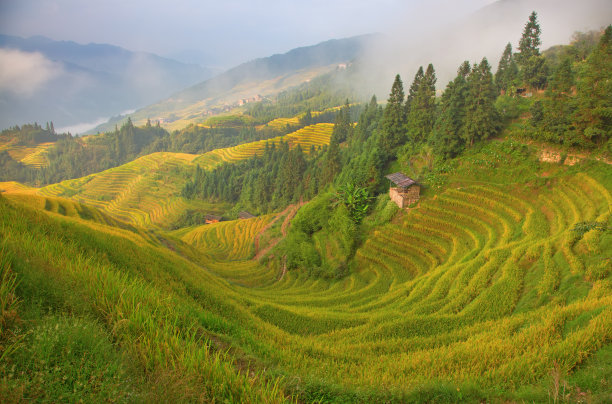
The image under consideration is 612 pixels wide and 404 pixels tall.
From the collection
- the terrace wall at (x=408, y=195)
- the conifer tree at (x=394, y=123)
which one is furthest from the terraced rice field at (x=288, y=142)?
the terrace wall at (x=408, y=195)

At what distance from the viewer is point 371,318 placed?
31.2 feet

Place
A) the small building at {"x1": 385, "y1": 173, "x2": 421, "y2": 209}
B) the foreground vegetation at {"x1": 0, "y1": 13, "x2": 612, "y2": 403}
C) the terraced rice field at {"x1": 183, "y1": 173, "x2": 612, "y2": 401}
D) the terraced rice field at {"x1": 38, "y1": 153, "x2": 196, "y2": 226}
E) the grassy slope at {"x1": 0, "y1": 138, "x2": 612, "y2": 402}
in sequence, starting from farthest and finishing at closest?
the terraced rice field at {"x1": 38, "y1": 153, "x2": 196, "y2": 226} → the small building at {"x1": 385, "y1": 173, "x2": 421, "y2": 209} → the terraced rice field at {"x1": 183, "y1": 173, "x2": 612, "y2": 401} → the grassy slope at {"x1": 0, "y1": 138, "x2": 612, "y2": 402} → the foreground vegetation at {"x1": 0, "y1": 13, "x2": 612, "y2": 403}

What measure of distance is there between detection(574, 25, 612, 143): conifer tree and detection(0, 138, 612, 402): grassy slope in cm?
213

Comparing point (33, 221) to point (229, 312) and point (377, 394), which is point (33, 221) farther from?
point (377, 394)

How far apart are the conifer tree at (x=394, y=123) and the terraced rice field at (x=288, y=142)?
1923 inches

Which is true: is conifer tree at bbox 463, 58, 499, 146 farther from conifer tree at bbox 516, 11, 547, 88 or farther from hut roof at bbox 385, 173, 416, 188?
conifer tree at bbox 516, 11, 547, 88

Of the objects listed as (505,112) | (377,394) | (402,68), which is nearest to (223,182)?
(505,112)

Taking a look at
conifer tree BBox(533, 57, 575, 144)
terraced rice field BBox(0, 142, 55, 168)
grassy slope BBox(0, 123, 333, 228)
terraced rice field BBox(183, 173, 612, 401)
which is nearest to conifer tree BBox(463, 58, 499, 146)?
conifer tree BBox(533, 57, 575, 144)

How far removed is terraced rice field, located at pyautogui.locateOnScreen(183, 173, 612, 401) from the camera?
4.86 meters

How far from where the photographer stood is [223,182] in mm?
72000

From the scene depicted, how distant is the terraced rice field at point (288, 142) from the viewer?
84000 millimetres

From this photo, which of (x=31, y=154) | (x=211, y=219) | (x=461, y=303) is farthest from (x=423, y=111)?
(x=31, y=154)

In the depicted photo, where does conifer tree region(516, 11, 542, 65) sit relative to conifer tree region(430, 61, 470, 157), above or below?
above

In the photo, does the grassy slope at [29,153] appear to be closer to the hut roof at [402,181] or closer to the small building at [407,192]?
the hut roof at [402,181]
